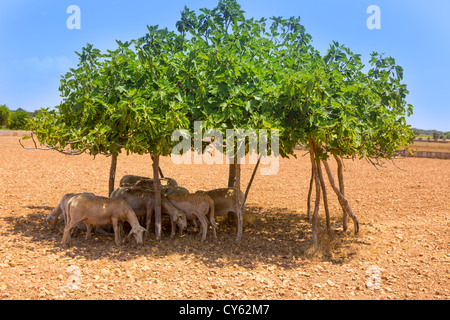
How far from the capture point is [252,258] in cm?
866

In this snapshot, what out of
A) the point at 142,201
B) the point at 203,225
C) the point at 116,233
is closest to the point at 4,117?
the point at 142,201

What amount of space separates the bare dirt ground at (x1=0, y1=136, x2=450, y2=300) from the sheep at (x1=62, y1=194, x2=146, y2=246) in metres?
0.32

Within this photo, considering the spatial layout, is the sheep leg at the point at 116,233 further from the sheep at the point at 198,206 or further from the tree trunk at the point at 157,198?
the sheep at the point at 198,206

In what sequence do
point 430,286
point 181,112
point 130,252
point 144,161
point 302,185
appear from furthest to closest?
point 144,161
point 302,185
point 130,252
point 181,112
point 430,286

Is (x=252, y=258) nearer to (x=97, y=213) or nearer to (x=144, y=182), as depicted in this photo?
(x=97, y=213)

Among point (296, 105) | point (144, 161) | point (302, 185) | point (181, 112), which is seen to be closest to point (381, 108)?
point (296, 105)

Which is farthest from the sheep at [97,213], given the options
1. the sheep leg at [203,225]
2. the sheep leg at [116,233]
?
the sheep leg at [203,225]

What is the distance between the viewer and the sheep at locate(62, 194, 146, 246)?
8930 millimetres

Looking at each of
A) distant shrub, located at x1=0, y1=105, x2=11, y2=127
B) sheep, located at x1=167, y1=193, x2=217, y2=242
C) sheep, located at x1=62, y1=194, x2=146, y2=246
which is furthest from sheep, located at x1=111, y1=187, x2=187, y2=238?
distant shrub, located at x1=0, y1=105, x2=11, y2=127

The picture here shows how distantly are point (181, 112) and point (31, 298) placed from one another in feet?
14.1

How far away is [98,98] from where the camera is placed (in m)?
8.31

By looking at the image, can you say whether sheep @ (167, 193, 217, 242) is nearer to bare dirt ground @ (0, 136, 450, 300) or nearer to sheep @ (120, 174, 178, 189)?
bare dirt ground @ (0, 136, 450, 300)

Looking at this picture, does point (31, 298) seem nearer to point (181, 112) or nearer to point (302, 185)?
point (181, 112)

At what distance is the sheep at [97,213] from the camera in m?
8.93
